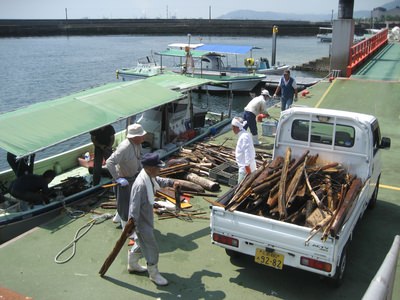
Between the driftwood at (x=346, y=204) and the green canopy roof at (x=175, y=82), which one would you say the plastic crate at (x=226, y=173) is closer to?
the driftwood at (x=346, y=204)

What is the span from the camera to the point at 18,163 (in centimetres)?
884

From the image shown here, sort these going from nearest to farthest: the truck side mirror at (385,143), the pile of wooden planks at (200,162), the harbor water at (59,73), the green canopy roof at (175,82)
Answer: the truck side mirror at (385,143), the pile of wooden planks at (200,162), the green canopy roof at (175,82), the harbor water at (59,73)

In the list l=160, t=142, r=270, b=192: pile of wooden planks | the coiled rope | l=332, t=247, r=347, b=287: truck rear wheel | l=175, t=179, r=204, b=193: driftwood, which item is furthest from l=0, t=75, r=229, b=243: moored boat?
l=332, t=247, r=347, b=287: truck rear wheel

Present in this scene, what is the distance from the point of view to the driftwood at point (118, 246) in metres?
5.75

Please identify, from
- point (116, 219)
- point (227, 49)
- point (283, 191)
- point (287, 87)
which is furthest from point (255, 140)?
point (227, 49)

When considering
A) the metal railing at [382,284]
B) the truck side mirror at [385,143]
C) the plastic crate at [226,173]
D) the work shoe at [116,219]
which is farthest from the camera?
the plastic crate at [226,173]

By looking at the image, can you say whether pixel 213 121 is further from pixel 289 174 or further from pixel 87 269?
pixel 87 269

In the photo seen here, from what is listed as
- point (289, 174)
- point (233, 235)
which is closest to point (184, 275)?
point (233, 235)

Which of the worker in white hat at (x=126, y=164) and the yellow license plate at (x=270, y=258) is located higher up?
the worker in white hat at (x=126, y=164)

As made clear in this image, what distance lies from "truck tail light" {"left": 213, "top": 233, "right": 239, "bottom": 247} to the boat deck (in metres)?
0.62

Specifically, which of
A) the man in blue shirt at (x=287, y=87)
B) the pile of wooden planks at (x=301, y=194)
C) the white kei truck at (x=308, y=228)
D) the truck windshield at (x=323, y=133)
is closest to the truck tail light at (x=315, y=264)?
the white kei truck at (x=308, y=228)

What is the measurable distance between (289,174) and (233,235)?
1.69m

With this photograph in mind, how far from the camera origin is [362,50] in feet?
95.8

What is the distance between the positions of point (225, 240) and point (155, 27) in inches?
3947
